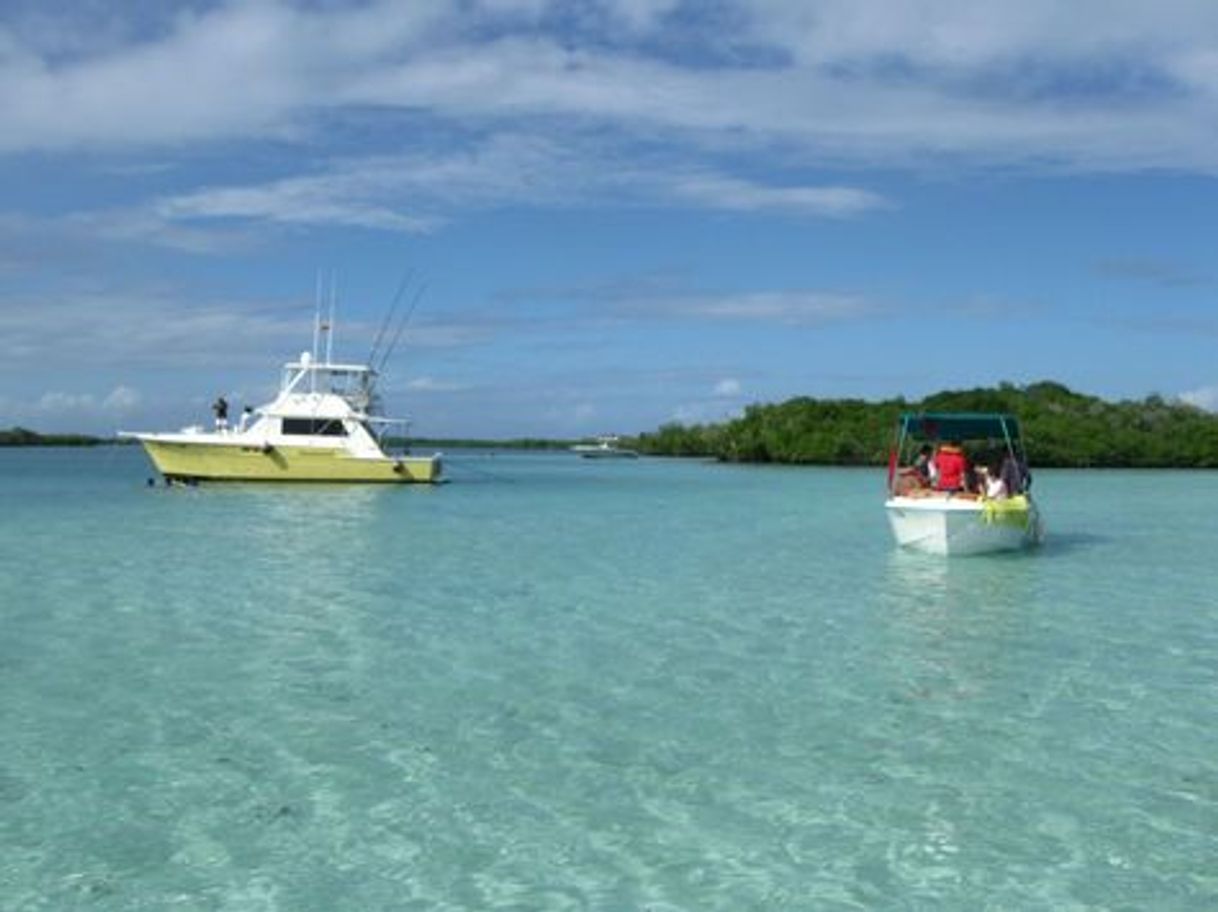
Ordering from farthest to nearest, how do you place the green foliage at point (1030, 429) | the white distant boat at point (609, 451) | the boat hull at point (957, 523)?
the white distant boat at point (609, 451) < the green foliage at point (1030, 429) < the boat hull at point (957, 523)

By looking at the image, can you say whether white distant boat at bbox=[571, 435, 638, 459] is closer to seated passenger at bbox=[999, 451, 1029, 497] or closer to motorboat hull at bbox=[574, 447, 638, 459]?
motorboat hull at bbox=[574, 447, 638, 459]

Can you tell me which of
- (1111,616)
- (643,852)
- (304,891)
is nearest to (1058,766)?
(643,852)

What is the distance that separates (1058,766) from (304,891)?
473cm

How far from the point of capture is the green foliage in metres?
89.0

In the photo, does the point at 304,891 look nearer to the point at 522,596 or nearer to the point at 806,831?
the point at 806,831

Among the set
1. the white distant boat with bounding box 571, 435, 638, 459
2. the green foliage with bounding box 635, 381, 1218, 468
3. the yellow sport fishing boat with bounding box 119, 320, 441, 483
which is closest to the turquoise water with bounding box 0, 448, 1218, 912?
the yellow sport fishing boat with bounding box 119, 320, 441, 483

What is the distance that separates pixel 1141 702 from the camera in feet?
33.8

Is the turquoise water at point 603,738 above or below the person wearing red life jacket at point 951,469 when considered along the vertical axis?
below

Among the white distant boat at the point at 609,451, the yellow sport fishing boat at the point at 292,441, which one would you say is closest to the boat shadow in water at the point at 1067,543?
the yellow sport fishing boat at the point at 292,441

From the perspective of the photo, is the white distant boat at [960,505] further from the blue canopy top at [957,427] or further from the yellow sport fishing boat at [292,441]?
the yellow sport fishing boat at [292,441]

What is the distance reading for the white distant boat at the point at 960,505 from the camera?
70.9 ft

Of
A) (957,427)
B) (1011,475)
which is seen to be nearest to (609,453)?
(957,427)

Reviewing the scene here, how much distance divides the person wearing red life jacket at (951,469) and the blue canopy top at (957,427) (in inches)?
33.7

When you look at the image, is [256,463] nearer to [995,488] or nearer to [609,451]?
[995,488]
